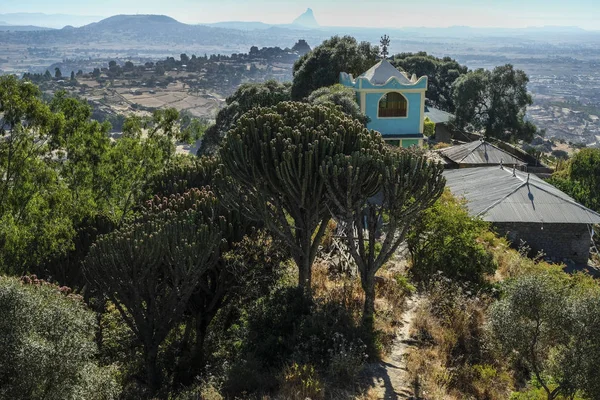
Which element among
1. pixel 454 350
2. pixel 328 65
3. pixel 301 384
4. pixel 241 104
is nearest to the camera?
pixel 301 384

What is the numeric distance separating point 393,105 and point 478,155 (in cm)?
567

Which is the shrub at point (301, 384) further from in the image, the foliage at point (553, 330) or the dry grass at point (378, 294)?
the foliage at point (553, 330)

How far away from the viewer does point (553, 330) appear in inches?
290

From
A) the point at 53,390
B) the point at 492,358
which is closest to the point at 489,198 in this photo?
the point at 492,358

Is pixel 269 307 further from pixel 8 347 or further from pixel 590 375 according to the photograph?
pixel 590 375

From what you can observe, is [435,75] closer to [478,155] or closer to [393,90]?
[393,90]

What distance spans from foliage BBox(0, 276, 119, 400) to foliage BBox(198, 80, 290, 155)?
2297 centimetres

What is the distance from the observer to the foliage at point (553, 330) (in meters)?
6.87

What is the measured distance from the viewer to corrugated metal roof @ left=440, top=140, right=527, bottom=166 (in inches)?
1009

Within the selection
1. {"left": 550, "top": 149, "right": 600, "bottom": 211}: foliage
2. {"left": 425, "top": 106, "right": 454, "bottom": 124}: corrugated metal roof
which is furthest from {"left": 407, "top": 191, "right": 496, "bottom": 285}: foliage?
{"left": 425, "top": 106, "right": 454, "bottom": 124}: corrugated metal roof

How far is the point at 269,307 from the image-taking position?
966 cm

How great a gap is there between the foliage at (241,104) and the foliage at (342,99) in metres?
3.44

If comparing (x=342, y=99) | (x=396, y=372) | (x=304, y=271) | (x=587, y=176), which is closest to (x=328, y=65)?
(x=342, y=99)

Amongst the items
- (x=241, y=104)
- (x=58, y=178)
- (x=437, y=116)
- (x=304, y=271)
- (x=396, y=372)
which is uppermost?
(x=241, y=104)
